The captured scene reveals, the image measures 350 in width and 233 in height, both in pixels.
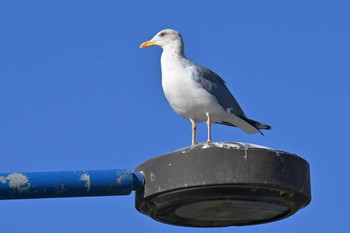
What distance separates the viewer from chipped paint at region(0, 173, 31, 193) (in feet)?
16.2

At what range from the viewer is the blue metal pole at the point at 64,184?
4.95 metres

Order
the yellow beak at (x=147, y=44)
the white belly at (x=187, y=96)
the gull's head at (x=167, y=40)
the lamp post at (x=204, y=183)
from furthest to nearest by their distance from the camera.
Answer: the yellow beak at (x=147, y=44) < the gull's head at (x=167, y=40) < the white belly at (x=187, y=96) < the lamp post at (x=204, y=183)

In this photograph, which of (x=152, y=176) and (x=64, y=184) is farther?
(x=152, y=176)

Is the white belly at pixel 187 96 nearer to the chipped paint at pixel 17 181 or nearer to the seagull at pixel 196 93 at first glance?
the seagull at pixel 196 93

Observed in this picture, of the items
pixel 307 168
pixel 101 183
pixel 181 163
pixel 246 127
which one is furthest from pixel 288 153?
pixel 246 127

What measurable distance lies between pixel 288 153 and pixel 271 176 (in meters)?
0.24

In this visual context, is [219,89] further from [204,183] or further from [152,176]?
[204,183]

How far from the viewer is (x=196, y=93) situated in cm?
973

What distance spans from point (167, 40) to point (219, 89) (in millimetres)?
1053

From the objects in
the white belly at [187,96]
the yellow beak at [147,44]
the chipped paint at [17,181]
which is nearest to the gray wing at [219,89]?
the white belly at [187,96]

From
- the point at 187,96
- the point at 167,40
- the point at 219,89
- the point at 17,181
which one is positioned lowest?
the point at 17,181

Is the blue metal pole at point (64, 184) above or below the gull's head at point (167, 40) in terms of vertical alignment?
below

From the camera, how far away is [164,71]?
Result: 9.91m

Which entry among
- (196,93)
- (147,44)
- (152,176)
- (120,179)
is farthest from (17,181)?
(147,44)
